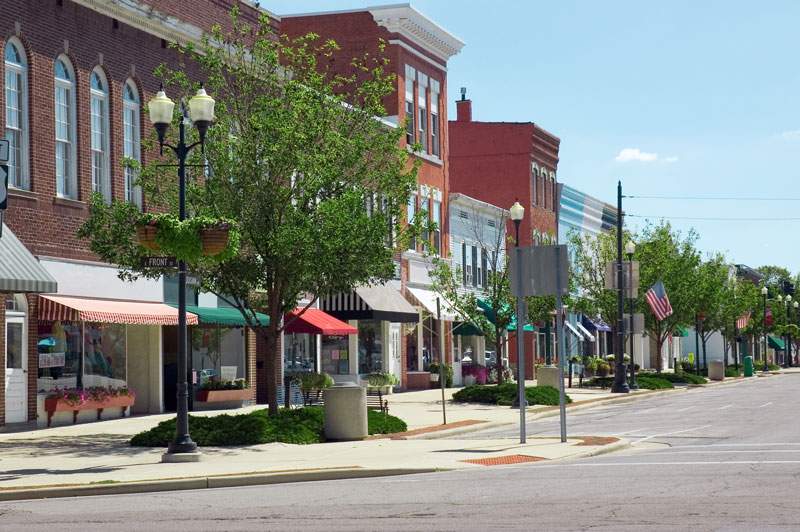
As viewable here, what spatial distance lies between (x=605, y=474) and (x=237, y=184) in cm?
1074

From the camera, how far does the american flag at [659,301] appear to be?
169 feet

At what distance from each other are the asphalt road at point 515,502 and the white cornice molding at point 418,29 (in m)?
29.3

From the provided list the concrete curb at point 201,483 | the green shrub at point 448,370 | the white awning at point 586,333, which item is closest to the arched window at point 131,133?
the concrete curb at point 201,483

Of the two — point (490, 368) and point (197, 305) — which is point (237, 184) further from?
point (490, 368)

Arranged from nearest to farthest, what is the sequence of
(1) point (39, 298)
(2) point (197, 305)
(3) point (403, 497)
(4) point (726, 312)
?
1. (3) point (403, 497)
2. (1) point (39, 298)
3. (2) point (197, 305)
4. (4) point (726, 312)

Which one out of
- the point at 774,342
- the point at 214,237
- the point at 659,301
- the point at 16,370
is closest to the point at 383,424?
the point at 214,237

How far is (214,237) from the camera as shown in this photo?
20.5 metres

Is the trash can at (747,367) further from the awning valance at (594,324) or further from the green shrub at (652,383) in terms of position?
the green shrub at (652,383)

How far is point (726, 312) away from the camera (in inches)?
2810

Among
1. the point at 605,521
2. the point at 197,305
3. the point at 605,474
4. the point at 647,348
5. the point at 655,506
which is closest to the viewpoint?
the point at 605,521

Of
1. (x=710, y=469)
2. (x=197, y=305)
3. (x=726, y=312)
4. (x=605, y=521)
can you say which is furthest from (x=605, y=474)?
(x=726, y=312)

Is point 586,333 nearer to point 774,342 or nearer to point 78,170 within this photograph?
point 78,170

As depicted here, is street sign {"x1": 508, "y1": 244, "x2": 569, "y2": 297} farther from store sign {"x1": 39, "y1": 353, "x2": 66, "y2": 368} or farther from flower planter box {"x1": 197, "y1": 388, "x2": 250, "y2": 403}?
flower planter box {"x1": 197, "y1": 388, "x2": 250, "y2": 403}

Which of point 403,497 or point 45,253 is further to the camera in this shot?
point 45,253
